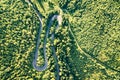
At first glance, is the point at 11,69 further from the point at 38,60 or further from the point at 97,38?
the point at 97,38

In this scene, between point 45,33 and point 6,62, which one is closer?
point 6,62

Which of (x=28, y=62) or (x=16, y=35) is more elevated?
(x=16, y=35)

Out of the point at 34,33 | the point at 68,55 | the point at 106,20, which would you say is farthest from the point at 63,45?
the point at 106,20

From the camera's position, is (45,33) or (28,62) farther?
(45,33)

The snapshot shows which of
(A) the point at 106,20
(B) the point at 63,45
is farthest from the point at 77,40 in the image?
(A) the point at 106,20

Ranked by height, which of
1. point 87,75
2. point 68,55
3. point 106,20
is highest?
point 106,20

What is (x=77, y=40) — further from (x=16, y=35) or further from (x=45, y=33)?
(x=16, y=35)
